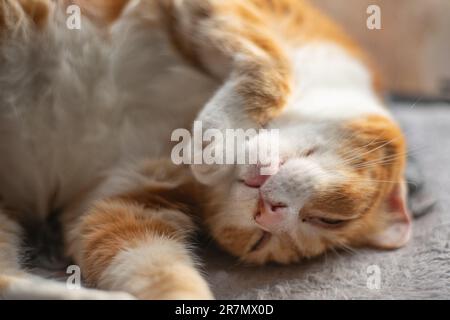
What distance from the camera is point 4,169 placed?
124cm

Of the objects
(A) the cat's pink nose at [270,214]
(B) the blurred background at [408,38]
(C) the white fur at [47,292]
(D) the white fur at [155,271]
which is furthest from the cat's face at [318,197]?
(B) the blurred background at [408,38]

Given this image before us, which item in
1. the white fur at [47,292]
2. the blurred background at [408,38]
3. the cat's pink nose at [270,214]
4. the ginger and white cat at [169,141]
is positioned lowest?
the white fur at [47,292]

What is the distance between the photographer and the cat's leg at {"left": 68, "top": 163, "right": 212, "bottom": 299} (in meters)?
1.04

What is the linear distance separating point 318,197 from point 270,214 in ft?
0.32

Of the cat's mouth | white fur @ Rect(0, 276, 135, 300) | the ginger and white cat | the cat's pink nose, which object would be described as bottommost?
white fur @ Rect(0, 276, 135, 300)

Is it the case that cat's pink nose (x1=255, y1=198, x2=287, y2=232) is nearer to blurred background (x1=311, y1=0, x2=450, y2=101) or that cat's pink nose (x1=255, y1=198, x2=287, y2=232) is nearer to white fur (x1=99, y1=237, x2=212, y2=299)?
white fur (x1=99, y1=237, x2=212, y2=299)

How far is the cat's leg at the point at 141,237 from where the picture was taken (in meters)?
1.04

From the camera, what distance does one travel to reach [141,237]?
118 cm

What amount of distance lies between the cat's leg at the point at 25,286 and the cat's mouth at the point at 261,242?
0.35 m

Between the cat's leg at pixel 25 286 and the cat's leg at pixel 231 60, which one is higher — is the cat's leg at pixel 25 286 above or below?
below

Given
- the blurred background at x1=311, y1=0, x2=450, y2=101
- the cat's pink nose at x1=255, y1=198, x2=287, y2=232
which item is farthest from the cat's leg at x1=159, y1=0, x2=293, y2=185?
the blurred background at x1=311, y1=0, x2=450, y2=101

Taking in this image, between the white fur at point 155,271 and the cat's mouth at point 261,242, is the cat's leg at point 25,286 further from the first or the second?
the cat's mouth at point 261,242

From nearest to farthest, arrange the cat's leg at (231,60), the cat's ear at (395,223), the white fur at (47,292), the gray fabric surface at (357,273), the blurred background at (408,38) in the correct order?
the white fur at (47,292), the gray fabric surface at (357,273), the cat's leg at (231,60), the cat's ear at (395,223), the blurred background at (408,38)
